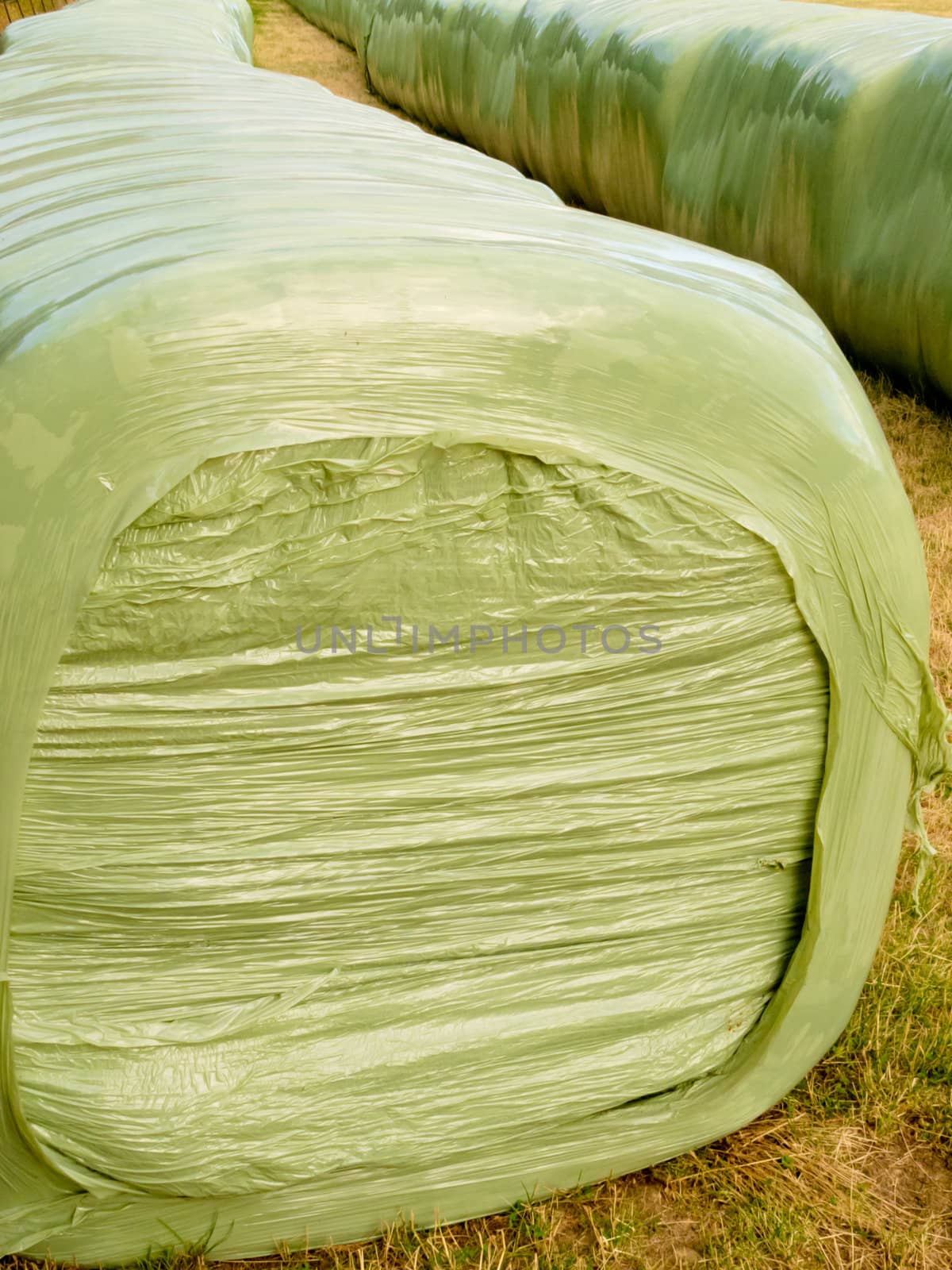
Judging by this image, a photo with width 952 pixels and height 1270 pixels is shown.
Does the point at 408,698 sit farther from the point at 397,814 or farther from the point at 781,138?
the point at 781,138

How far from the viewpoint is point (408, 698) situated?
121 cm

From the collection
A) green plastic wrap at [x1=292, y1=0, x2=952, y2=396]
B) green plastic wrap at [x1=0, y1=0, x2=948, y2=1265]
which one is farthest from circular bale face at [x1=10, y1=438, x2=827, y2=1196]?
green plastic wrap at [x1=292, y1=0, x2=952, y2=396]

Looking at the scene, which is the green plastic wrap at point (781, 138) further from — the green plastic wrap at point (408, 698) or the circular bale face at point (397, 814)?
the circular bale face at point (397, 814)

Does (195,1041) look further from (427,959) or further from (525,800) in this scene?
(525,800)

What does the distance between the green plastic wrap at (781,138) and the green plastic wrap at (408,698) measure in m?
2.75

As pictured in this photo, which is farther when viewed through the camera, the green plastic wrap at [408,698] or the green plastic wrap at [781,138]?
the green plastic wrap at [781,138]

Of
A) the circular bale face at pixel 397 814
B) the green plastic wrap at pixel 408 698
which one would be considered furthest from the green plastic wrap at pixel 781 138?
the circular bale face at pixel 397 814

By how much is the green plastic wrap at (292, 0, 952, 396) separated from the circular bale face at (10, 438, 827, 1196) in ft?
9.47

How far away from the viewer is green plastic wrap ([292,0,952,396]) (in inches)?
147

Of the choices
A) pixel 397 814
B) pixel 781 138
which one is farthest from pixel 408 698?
pixel 781 138

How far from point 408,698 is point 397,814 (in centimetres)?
15

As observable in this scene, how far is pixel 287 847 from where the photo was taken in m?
1.24

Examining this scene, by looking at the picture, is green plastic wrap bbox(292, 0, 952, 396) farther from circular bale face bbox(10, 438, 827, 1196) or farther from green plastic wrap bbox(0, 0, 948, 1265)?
circular bale face bbox(10, 438, 827, 1196)

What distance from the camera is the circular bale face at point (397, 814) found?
3.69 ft
